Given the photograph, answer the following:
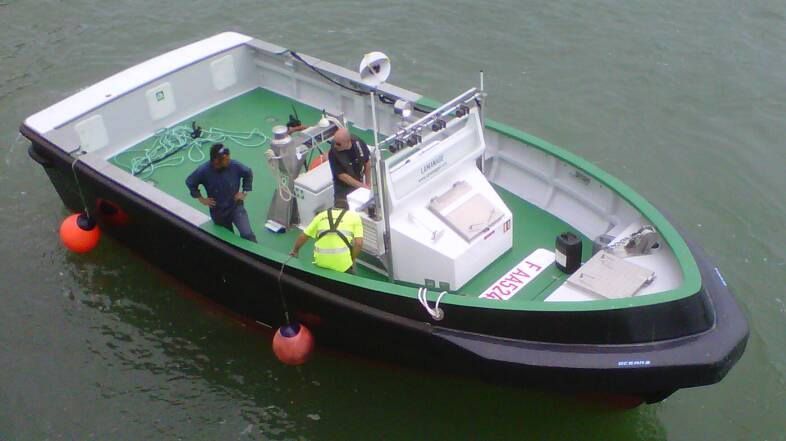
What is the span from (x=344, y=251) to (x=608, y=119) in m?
5.83

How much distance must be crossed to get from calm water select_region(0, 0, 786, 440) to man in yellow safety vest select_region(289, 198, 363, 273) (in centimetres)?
119

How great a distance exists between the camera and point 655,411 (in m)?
6.71

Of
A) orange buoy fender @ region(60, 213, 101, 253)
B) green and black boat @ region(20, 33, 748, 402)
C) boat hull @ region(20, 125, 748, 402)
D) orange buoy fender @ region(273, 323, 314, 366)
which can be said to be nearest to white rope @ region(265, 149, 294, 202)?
green and black boat @ region(20, 33, 748, 402)

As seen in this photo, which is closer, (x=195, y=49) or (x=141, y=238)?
(x=141, y=238)

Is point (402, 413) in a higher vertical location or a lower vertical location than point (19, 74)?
lower

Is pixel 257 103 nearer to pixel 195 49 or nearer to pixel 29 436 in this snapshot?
pixel 195 49

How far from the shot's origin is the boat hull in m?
5.42

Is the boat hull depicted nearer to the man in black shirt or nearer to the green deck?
the green deck

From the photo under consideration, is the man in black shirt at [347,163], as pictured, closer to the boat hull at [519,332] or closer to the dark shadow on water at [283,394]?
the boat hull at [519,332]

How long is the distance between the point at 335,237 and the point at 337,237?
0.02 m

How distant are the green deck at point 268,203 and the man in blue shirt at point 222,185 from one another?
0.16 meters

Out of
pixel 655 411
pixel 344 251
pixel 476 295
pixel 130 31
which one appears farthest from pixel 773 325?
pixel 130 31

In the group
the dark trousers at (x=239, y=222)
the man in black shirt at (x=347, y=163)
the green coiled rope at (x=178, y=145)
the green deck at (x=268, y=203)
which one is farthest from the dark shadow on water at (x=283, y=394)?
the man in black shirt at (x=347, y=163)

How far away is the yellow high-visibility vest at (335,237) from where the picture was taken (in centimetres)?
602
